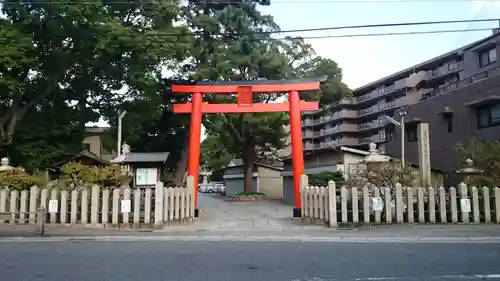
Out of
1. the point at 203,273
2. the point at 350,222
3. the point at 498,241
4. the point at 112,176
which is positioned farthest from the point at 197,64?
the point at 203,273

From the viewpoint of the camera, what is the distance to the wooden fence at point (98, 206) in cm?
1527

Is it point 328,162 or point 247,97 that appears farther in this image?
point 328,162

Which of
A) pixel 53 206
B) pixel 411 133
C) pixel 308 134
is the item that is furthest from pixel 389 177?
pixel 308 134

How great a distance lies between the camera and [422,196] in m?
15.1

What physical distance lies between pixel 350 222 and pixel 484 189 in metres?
4.46

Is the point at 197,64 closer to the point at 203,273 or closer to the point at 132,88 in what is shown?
the point at 132,88

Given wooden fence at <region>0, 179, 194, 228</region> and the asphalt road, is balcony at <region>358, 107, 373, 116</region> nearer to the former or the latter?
wooden fence at <region>0, 179, 194, 228</region>

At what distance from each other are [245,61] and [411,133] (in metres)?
13.2

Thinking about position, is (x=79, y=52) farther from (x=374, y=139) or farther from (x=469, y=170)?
(x=374, y=139)

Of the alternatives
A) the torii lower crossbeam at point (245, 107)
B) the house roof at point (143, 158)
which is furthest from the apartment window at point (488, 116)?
the house roof at point (143, 158)

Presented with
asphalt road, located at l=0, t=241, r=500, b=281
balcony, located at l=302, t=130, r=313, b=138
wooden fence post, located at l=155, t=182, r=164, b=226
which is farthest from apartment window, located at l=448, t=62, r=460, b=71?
asphalt road, located at l=0, t=241, r=500, b=281

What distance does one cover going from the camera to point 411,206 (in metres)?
15.1

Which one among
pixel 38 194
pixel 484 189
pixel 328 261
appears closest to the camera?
pixel 328 261

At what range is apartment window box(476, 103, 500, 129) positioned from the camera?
25.2 metres
